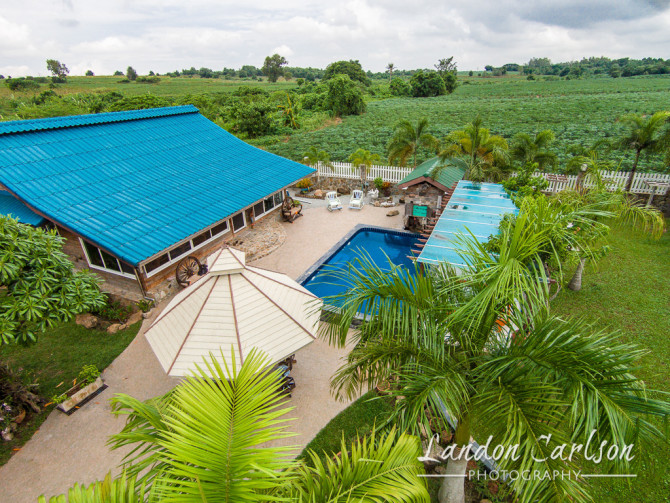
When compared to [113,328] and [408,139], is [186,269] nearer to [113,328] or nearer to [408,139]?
[113,328]

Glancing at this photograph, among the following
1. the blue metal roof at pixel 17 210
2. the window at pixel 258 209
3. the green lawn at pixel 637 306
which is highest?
the blue metal roof at pixel 17 210

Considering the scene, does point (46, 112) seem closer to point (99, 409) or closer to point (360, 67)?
point (99, 409)

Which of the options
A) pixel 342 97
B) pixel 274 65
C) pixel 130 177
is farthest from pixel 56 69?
pixel 130 177

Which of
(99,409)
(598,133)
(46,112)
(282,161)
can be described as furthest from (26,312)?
(598,133)

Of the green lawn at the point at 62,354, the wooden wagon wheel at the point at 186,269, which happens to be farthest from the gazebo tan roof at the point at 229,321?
the wooden wagon wheel at the point at 186,269

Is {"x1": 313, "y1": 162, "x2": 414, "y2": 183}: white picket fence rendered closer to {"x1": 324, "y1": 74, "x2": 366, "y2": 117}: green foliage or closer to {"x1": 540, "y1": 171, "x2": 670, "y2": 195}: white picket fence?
{"x1": 540, "y1": 171, "x2": 670, "y2": 195}: white picket fence

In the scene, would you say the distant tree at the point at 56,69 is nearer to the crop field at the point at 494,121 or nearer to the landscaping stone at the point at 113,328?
the crop field at the point at 494,121

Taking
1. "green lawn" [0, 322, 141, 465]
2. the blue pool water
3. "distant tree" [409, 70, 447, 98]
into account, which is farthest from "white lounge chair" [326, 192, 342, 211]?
"distant tree" [409, 70, 447, 98]
